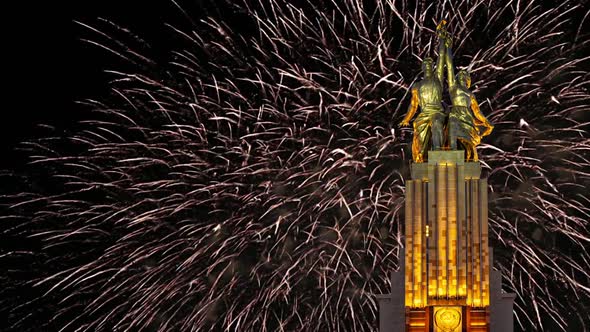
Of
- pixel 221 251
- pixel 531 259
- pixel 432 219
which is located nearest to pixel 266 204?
pixel 221 251

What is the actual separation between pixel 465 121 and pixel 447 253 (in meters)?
5.56

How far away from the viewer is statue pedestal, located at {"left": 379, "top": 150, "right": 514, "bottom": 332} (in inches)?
1929

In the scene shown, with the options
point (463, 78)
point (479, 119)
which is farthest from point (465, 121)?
point (463, 78)

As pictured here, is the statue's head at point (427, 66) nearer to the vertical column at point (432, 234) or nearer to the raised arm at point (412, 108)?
the raised arm at point (412, 108)

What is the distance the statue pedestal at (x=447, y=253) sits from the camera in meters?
49.0

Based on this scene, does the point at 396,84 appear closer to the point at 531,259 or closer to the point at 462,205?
the point at 462,205

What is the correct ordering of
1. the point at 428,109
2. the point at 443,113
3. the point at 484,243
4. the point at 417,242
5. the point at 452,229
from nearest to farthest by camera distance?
the point at 484,243, the point at 452,229, the point at 417,242, the point at 428,109, the point at 443,113

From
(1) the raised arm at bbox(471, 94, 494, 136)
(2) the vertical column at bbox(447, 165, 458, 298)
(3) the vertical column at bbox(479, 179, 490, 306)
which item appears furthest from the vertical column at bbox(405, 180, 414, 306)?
(1) the raised arm at bbox(471, 94, 494, 136)

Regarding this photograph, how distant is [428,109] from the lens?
5050 centimetres

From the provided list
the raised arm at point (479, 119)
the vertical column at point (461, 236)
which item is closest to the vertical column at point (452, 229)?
the vertical column at point (461, 236)

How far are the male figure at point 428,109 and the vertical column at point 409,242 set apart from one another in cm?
154

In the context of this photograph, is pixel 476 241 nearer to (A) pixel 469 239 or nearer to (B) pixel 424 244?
(A) pixel 469 239

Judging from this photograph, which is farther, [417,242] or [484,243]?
[417,242]

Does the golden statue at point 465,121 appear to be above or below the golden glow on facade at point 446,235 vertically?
above
